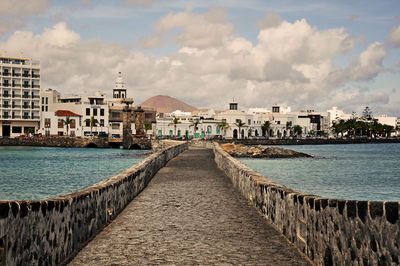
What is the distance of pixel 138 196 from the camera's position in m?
15.1

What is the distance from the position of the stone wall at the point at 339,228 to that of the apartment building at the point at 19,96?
116 meters

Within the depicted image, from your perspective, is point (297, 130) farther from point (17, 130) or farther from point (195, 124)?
point (17, 130)

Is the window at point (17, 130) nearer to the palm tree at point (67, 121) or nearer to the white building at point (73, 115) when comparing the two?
the white building at point (73, 115)

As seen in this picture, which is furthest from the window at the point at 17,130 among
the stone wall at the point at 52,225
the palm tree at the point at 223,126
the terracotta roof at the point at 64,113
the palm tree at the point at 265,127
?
the stone wall at the point at 52,225

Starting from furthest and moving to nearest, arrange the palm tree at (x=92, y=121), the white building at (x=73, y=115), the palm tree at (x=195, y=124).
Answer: the palm tree at (x=195, y=124) < the palm tree at (x=92, y=121) < the white building at (x=73, y=115)

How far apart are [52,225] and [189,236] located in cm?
→ 337

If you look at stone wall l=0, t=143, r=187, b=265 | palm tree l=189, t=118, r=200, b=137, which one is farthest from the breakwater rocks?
stone wall l=0, t=143, r=187, b=265

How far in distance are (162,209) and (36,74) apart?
117m

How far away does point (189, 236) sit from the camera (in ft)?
30.1

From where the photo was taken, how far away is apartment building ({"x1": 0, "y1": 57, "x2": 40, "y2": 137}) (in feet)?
374

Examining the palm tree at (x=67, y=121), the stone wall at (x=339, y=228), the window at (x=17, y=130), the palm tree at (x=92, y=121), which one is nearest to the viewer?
the stone wall at (x=339, y=228)

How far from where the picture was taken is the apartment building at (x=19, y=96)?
374 feet

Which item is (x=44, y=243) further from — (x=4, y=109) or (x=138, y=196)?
(x=4, y=109)

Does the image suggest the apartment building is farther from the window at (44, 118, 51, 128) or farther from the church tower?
the church tower
